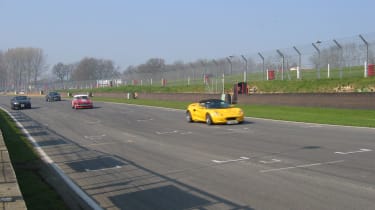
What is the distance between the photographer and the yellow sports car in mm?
21578

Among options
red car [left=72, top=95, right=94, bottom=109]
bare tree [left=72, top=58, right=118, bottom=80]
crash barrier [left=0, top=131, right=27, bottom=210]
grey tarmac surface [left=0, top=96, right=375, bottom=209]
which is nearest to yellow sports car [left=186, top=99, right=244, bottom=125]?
grey tarmac surface [left=0, top=96, right=375, bottom=209]

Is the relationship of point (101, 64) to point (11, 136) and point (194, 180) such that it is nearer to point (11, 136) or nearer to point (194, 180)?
point (11, 136)

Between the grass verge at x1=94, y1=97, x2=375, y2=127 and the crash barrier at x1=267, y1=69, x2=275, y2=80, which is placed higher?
the crash barrier at x1=267, y1=69, x2=275, y2=80

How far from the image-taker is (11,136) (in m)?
18.4

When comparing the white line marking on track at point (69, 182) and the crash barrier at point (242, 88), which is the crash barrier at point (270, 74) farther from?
the white line marking on track at point (69, 182)

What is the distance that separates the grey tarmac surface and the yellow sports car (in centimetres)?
284

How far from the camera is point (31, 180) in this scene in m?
9.53

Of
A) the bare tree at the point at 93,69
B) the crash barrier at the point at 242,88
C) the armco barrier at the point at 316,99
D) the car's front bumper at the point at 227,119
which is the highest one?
the bare tree at the point at 93,69

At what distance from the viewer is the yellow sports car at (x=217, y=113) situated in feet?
70.8

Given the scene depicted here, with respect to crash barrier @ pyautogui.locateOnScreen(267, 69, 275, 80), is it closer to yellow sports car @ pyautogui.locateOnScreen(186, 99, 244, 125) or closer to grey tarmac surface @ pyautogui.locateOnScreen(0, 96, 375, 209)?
yellow sports car @ pyautogui.locateOnScreen(186, 99, 244, 125)

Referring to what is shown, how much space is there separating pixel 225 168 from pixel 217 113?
11.5 m

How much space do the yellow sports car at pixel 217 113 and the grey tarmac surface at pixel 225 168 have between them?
2.84 m

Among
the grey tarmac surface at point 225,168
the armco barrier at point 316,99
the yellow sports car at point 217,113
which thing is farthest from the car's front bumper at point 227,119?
the armco barrier at point 316,99

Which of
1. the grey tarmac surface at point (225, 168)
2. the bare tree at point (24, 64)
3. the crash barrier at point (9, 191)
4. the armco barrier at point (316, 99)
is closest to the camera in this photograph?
the crash barrier at point (9, 191)
